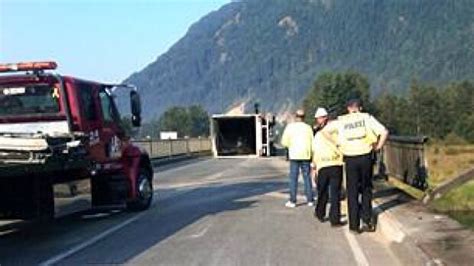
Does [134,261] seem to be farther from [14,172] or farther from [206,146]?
[206,146]

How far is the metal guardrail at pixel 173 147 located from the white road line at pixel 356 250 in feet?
76.8

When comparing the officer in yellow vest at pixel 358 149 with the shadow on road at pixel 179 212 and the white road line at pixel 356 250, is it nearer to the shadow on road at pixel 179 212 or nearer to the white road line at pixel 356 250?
the white road line at pixel 356 250

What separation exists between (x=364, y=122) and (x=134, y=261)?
3970 millimetres

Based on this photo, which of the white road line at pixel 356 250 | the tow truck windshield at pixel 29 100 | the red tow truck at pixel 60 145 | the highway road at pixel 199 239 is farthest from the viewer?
the tow truck windshield at pixel 29 100

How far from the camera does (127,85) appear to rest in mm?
17406

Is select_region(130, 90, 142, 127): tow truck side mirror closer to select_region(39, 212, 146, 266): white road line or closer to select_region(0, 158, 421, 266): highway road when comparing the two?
select_region(0, 158, 421, 266): highway road

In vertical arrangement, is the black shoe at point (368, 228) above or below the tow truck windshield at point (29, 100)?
below

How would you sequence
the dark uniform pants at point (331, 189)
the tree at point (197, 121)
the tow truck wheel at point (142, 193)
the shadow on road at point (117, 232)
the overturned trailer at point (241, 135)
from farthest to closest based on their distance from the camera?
the tree at point (197, 121)
the overturned trailer at point (241, 135)
the tow truck wheel at point (142, 193)
the dark uniform pants at point (331, 189)
the shadow on road at point (117, 232)

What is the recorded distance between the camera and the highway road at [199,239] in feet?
36.4

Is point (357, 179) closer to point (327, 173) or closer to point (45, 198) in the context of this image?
point (327, 173)

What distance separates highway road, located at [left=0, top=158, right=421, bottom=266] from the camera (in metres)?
11.1

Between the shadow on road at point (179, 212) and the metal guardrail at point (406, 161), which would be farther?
the metal guardrail at point (406, 161)

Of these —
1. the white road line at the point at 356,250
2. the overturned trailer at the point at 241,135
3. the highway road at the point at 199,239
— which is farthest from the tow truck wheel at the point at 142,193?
the overturned trailer at the point at 241,135

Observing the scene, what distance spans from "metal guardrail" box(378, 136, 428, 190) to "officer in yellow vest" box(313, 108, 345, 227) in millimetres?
3954
